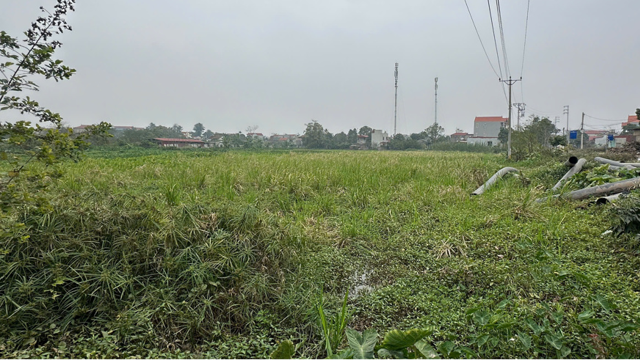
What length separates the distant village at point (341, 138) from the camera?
30.3 m

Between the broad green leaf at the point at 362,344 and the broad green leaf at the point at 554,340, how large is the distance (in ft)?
3.09

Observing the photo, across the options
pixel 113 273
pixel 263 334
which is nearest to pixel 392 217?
pixel 263 334

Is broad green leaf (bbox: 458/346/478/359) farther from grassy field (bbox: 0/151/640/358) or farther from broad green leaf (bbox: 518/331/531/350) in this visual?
broad green leaf (bbox: 518/331/531/350)

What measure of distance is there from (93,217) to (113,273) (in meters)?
0.57

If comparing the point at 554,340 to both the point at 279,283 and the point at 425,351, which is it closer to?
the point at 425,351

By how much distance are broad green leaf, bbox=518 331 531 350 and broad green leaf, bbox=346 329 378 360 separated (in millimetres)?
835

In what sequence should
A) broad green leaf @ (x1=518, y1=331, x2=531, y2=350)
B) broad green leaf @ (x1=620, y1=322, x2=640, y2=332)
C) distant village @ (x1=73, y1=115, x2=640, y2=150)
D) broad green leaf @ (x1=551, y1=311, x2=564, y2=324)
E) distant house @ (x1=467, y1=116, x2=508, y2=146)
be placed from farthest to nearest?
distant house @ (x1=467, y1=116, x2=508, y2=146), distant village @ (x1=73, y1=115, x2=640, y2=150), broad green leaf @ (x1=551, y1=311, x2=564, y2=324), broad green leaf @ (x1=518, y1=331, x2=531, y2=350), broad green leaf @ (x1=620, y1=322, x2=640, y2=332)

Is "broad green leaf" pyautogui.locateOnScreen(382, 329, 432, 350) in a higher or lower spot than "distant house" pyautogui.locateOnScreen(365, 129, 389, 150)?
lower

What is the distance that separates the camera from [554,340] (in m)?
1.75

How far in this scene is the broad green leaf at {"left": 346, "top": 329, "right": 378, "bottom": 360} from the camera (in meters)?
1.50

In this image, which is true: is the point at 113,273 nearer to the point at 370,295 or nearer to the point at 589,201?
the point at 370,295

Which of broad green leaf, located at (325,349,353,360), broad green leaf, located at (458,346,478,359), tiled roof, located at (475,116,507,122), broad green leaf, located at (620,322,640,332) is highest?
tiled roof, located at (475,116,507,122)

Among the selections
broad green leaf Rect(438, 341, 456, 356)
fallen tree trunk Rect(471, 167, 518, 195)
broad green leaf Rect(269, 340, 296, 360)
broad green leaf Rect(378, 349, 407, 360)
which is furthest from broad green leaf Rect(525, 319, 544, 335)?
fallen tree trunk Rect(471, 167, 518, 195)

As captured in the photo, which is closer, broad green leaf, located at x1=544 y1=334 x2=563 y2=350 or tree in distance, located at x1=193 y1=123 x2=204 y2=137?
broad green leaf, located at x1=544 y1=334 x2=563 y2=350
